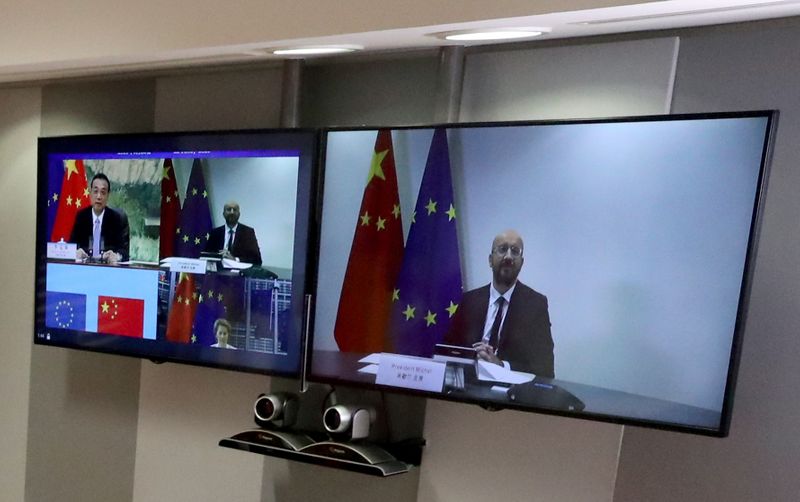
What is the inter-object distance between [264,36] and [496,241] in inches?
36.7

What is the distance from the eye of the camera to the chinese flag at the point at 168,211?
267cm

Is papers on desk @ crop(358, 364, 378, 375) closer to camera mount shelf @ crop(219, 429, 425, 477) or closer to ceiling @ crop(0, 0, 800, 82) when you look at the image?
camera mount shelf @ crop(219, 429, 425, 477)

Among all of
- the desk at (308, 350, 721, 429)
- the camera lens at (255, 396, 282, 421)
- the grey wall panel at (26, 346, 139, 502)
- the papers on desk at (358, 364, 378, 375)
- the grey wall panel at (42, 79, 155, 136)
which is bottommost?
the grey wall panel at (26, 346, 139, 502)

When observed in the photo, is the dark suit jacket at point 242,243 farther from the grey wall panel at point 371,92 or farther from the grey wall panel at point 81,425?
the grey wall panel at point 81,425

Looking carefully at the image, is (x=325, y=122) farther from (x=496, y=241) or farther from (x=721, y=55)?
(x=721, y=55)

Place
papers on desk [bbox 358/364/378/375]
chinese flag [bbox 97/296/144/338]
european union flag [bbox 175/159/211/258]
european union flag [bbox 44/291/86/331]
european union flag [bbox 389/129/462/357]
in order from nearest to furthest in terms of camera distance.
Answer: european union flag [bbox 389/129/462/357]
papers on desk [bbox 358/364/378/375]
european union flag [bbox 175/159/211/258]
chinese flag [bbox 97/296/144/338]
european union flag [bbox 44/291/86/331]

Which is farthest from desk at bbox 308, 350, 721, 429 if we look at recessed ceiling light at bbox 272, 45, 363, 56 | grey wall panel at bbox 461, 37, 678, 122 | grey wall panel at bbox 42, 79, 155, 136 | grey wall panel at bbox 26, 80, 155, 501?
grey wall panel at bbox 42, 79, 155, 136

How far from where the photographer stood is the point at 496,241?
6.89ft

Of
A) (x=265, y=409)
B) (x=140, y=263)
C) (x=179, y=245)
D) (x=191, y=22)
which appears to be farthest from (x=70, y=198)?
(x=265, y=409)

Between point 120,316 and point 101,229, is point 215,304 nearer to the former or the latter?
point 120,316

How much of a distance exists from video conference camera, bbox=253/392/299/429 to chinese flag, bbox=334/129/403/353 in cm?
36

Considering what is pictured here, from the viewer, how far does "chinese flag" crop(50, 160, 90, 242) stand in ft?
9.36

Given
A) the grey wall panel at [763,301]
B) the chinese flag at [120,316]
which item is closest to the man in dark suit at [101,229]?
the chinese flag at [120,316]

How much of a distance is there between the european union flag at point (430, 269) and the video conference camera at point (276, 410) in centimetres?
52
